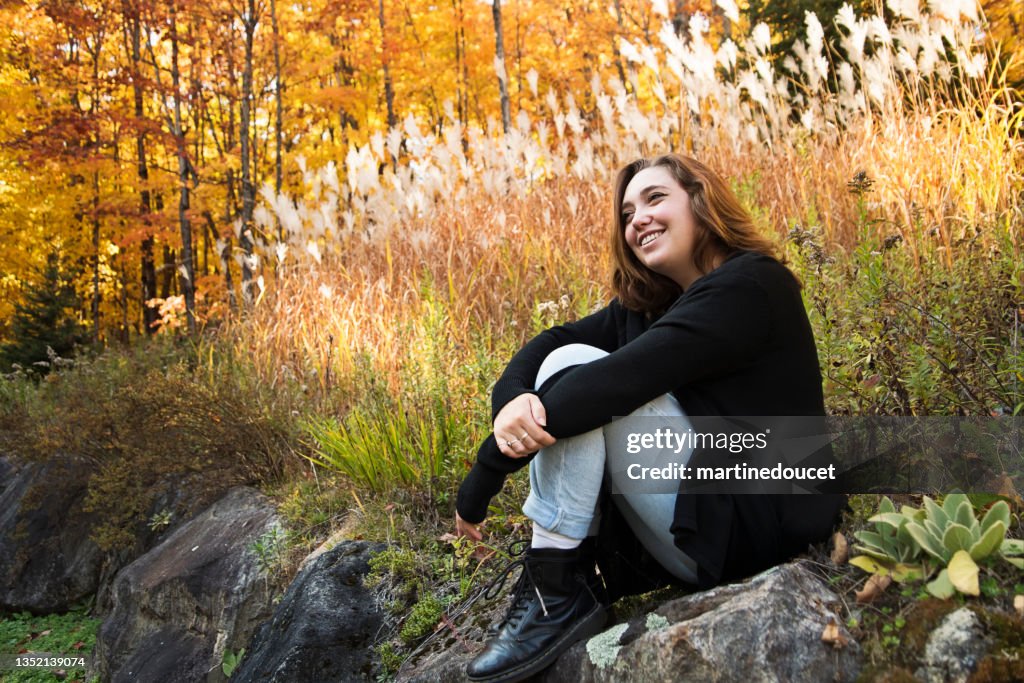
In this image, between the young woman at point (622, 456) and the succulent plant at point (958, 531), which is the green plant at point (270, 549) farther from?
the succulent plant at point (958, 531)

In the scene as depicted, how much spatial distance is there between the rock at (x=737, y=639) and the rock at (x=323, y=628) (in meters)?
1.04

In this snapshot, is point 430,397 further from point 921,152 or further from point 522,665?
point 921,152

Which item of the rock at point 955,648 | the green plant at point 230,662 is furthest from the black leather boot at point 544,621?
the green plant at point 230,662

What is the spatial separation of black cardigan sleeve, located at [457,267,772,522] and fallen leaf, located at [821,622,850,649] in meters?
0.57

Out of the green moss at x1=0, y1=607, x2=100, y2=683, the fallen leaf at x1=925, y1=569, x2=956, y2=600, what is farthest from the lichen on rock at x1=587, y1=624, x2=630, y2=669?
the green moss at x1=0, y1=607, x2=100, y2=683

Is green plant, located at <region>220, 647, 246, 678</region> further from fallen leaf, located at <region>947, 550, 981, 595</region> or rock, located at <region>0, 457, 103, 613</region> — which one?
fallen leaf, located at <region>947, 550, 981, 595</region>

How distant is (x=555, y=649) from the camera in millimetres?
1742

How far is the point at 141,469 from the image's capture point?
4203mm

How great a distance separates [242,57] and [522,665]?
8650 mm

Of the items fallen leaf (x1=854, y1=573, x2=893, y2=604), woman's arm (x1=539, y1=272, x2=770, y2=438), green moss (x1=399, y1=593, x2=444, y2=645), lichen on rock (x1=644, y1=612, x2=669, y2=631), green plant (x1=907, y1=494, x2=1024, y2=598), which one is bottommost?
green moss (x1=399, y1=593, x2=444, y2=645)

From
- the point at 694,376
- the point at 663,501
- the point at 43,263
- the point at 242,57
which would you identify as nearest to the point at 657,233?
the point at 694,376

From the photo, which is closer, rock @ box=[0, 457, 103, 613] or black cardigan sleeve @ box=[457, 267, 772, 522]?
black cardigan sleeve @ box=[457, 267, 772, 522]

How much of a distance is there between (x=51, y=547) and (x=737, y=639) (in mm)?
4980

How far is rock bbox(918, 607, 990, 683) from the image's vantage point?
4.12 feet
